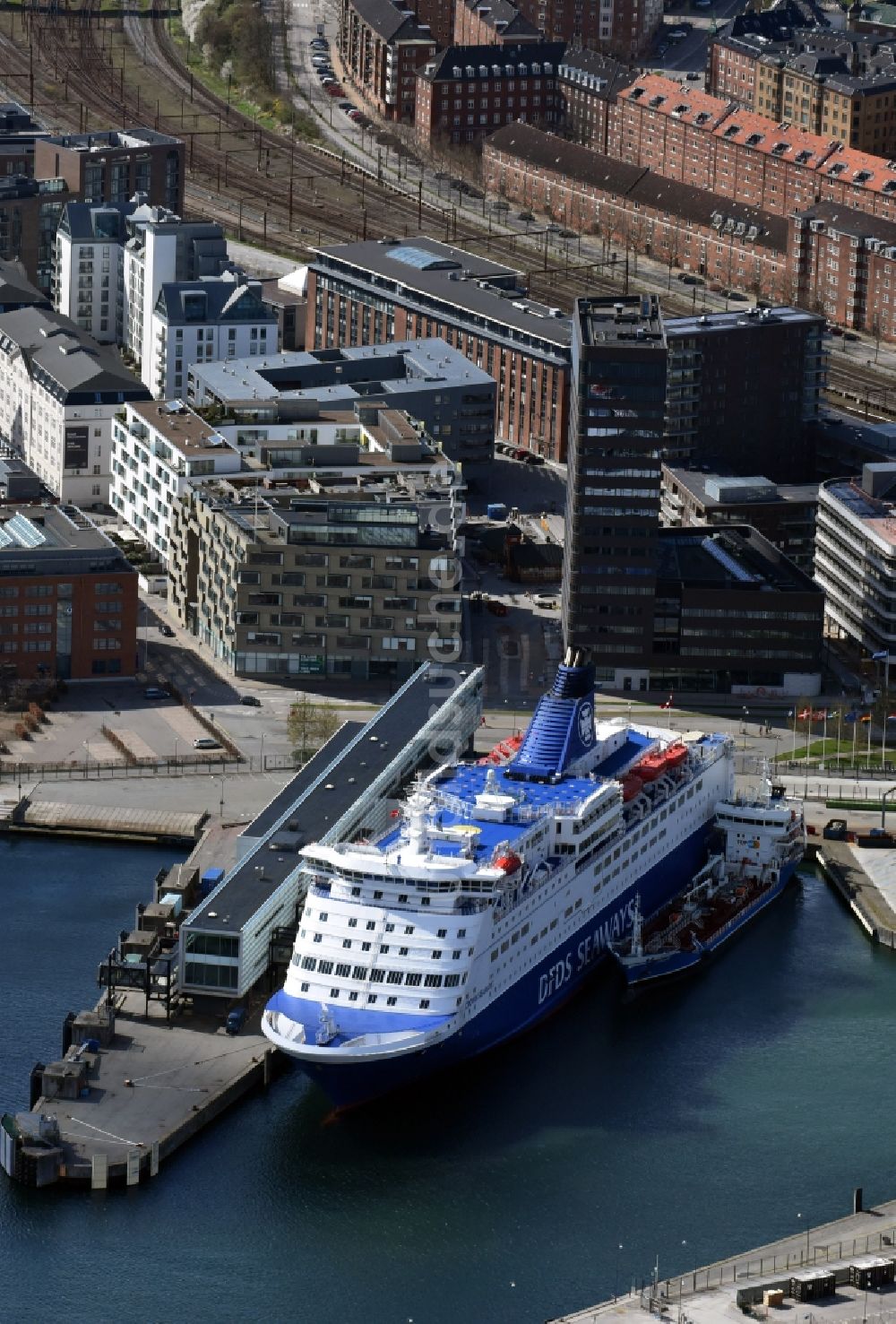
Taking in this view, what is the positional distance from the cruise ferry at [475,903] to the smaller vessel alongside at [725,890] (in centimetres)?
150

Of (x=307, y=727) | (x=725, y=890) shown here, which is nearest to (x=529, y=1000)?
(x=725, y=890)

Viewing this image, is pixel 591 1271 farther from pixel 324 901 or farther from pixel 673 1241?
pixel 324 901

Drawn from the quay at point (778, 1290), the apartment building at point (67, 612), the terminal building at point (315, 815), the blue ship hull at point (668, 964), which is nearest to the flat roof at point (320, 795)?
the terminal building at point (315, 815)

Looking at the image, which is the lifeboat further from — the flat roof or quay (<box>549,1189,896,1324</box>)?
quay (<box>549,1189,896,1324</box>)

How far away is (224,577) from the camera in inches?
7756

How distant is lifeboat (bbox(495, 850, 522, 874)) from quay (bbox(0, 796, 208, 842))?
27.0m

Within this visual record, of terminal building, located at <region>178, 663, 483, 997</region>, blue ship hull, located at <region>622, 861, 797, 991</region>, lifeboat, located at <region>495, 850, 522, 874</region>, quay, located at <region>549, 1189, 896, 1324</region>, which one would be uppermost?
lifeboat, located at <region>495, 850, 522, 874</region>

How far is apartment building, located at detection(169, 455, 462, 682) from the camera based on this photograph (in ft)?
638

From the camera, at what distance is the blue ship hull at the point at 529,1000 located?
14312cm

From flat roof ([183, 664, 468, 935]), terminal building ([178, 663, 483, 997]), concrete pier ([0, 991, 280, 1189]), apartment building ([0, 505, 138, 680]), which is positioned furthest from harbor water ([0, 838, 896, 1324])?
apartment building ([0, 505, 138, 680])

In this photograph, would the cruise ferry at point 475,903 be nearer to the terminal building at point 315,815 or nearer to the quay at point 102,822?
the terminal building at point 315,815

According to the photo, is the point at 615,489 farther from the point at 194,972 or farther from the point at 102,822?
the point at 194,972

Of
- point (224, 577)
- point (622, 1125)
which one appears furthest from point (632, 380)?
point (622, 1125)

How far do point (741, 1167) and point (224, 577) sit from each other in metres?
67.6
